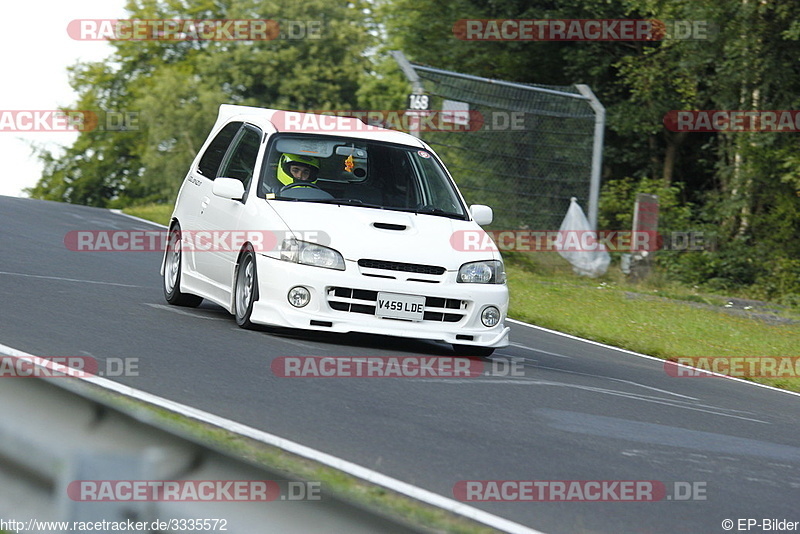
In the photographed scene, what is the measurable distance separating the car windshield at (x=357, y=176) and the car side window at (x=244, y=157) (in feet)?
0.70

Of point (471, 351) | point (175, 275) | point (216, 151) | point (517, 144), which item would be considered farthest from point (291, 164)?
point (517, 144)

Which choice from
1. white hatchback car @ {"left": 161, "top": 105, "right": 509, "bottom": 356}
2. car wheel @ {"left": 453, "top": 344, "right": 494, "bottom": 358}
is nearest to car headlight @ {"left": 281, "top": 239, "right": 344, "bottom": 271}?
white hatchback car @ {"left": 161, "top": 105, "right": 509, "bottom": 356}

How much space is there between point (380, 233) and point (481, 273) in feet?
2.89

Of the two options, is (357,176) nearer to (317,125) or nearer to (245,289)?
(317,125)

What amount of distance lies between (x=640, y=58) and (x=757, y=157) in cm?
593

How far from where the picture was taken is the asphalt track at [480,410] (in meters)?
6.13

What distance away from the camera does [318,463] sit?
5.90m

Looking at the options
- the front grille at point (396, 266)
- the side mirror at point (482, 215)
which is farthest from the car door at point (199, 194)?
the side mirror at point (482, 215)

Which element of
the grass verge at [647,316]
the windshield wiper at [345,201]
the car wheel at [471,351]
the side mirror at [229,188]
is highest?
the side mirror at [229,188]

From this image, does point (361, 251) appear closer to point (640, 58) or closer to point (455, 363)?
point (455, 363)

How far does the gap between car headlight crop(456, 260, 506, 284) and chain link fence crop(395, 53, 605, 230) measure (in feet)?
37.6

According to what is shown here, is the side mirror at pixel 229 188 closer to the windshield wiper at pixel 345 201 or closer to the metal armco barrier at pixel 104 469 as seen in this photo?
the windshield wiper at pixel 345 201

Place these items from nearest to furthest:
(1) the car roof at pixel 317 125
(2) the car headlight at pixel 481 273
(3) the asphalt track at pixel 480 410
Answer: (3) the asphalt track at pixel 480 410
(2) the car headlight at pixel 481 273
(1) the car roof at pixel 317 125

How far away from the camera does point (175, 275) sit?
1176cm
